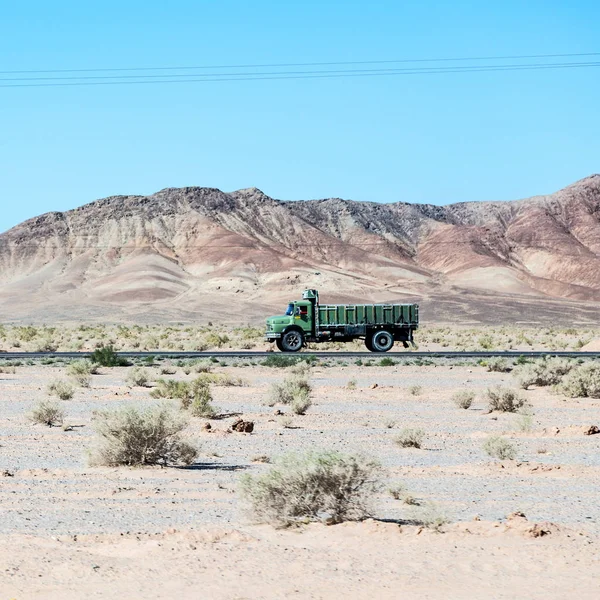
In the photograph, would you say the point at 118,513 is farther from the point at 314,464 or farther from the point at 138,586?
the point at 138,586

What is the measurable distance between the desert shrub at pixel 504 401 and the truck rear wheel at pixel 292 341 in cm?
2195

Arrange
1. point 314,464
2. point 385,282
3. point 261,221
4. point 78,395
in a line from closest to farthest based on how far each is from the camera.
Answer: point 314,464, point 78,395, point 385,282, point 261,221

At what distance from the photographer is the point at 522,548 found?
9.86m

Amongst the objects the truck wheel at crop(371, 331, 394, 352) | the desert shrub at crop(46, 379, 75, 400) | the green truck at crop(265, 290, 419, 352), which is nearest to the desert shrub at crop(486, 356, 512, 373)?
the green truck at crop(265, 290, 419, 352)

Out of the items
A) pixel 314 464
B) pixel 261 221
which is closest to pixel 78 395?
pixel 314 464

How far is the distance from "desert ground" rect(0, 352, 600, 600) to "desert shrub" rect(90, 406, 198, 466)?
212 mm

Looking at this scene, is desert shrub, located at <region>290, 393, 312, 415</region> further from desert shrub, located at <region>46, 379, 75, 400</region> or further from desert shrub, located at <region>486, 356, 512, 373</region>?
desert shrub, located at <region>486, 356, 512, 373</region>

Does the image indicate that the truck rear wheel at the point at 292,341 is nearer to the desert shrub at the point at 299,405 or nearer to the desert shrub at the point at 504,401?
the desert shrub at the point at 504,401

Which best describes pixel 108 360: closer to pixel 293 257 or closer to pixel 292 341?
pixel 292 341

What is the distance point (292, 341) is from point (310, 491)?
1407 inches

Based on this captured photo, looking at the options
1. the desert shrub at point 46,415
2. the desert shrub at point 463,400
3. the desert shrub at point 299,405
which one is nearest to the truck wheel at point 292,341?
the desert shrub at point 463,400

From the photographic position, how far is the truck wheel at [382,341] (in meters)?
47.3

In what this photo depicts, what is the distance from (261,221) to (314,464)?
150m

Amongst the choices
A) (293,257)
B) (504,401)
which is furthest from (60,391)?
(293,257)
